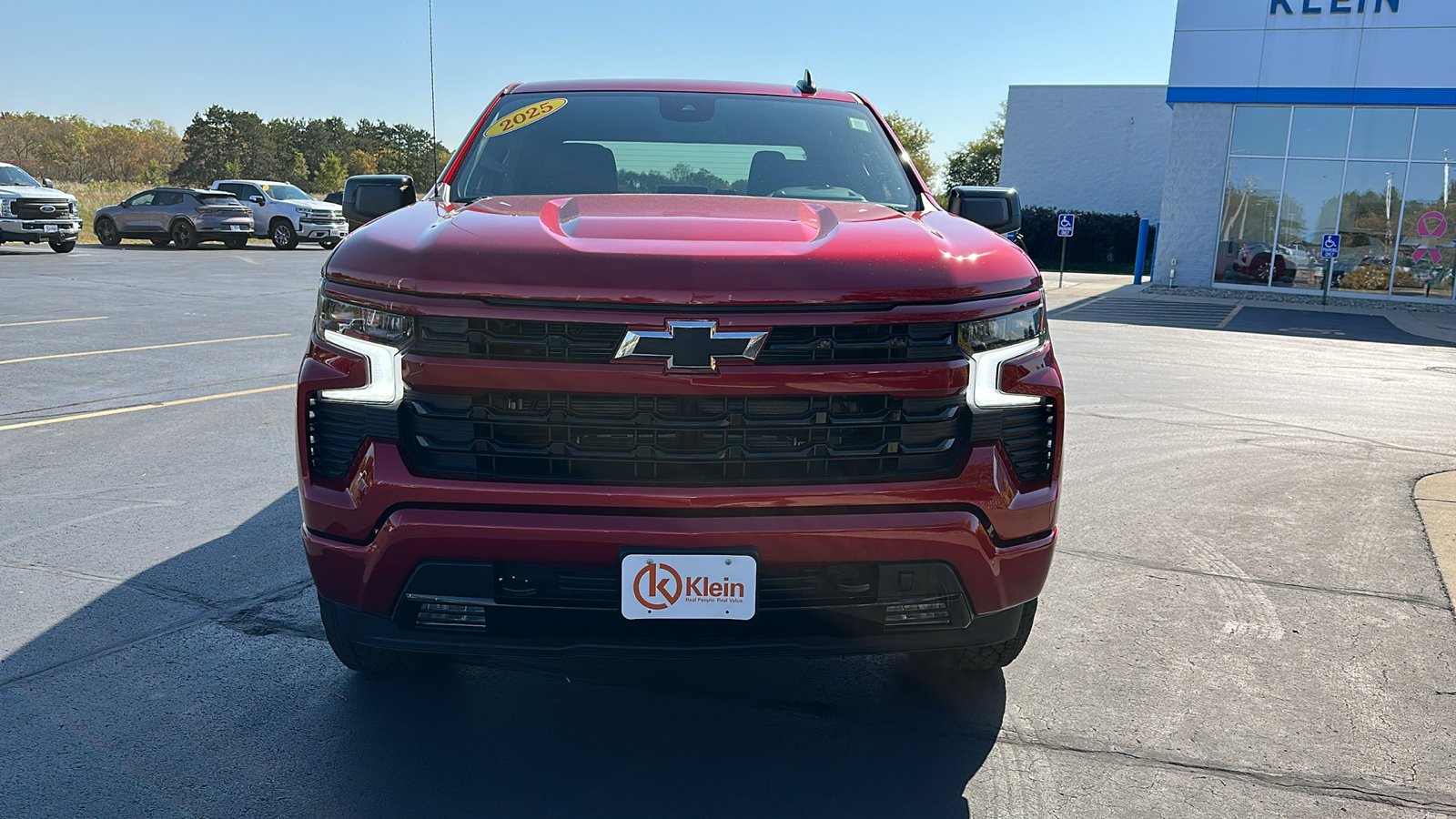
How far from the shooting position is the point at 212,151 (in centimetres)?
8481

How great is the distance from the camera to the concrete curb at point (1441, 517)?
4535 millimetres

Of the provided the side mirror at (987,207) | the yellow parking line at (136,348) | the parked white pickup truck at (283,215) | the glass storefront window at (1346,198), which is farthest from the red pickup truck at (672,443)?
the parked white pickup truck at (283,215)

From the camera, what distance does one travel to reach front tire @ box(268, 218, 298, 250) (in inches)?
1140

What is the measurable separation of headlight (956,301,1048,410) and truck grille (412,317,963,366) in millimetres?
91

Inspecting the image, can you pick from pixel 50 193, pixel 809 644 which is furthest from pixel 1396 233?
pixel 50 193

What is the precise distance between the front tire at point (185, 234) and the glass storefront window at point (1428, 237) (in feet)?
92.8

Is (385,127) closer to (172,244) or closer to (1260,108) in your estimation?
(172,244)

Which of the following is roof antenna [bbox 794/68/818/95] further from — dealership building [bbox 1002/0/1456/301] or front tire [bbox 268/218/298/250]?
front tire [bbox 268/218/298/250]

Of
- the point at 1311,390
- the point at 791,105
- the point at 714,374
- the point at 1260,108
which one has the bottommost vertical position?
the point at 1311,390

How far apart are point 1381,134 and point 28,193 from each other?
28975 millimetres

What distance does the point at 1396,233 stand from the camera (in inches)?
922

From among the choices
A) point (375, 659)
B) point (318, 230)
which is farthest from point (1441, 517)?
point (318, 230)

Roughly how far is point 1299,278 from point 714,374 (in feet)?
85.2

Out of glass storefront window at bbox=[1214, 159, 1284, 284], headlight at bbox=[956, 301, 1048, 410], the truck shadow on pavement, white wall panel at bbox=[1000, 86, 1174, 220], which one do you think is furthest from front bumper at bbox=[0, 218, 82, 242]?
white wall panel at bbox=[1000, 86, 1174, 220]
